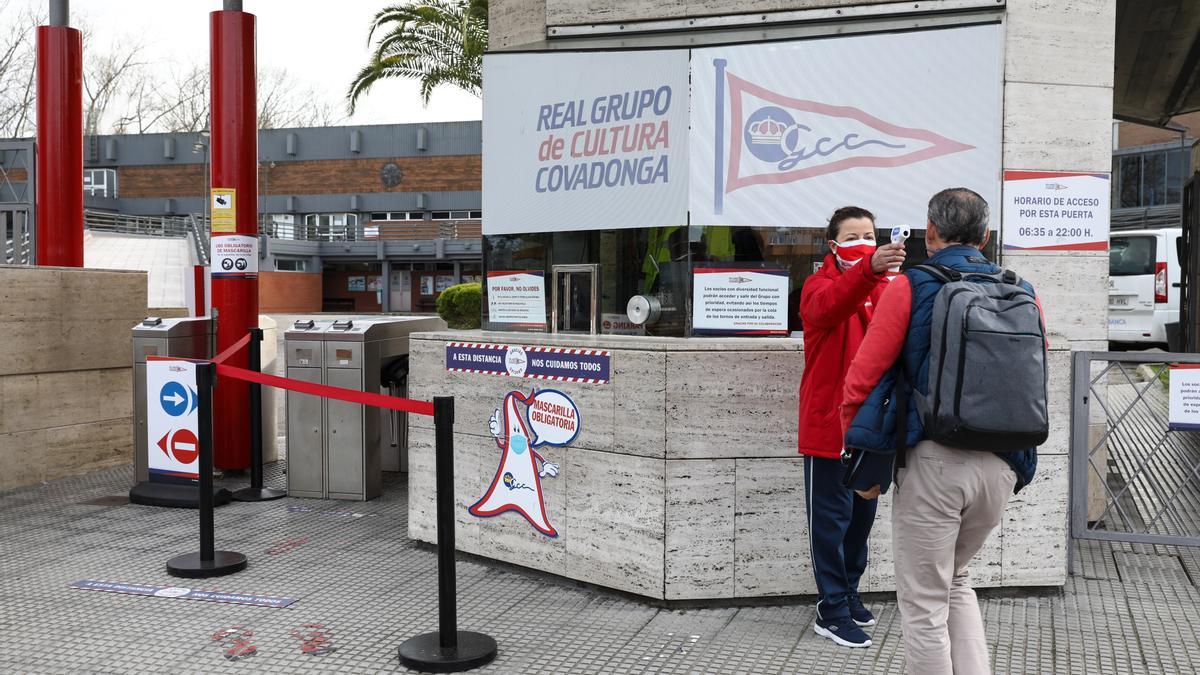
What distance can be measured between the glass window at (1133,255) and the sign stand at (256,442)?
15.3m

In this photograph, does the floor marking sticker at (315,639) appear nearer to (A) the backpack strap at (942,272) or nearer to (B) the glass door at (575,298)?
(B) the glass door at (575,298)

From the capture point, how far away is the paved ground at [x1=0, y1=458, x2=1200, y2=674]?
169 inches

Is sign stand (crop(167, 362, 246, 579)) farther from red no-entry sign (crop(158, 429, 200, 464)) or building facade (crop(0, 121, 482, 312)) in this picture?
building facade (crop(0, 121, 482, 312))

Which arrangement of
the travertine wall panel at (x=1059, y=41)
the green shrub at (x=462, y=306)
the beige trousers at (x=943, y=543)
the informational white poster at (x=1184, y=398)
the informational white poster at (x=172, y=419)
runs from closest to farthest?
the beige trousers at (x=943, y=543)
the travertine wall panel at (x=1059, y=41)
the informational white poster at (x=1184, y=398)
the informational white poster at (x=172, y=419)
the green shrub at (x=462, y=306)

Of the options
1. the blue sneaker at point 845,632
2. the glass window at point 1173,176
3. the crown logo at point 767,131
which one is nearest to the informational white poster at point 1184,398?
the blue sneaker at point 845,632

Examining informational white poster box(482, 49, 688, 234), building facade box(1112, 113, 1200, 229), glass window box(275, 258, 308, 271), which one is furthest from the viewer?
glass window box(275, 258, 308, 271)

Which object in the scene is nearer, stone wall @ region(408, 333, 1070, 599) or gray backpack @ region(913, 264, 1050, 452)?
gray backpack @ region(913, 264, 1050, 452)

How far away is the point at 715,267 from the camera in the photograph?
5645mm

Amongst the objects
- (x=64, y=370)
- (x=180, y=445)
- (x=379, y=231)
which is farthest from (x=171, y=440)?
(x=379, y=231)

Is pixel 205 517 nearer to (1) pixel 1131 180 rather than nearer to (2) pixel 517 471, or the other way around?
(2) pixel 517 471

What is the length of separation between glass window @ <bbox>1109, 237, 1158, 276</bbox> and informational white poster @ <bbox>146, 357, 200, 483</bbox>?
15836mm

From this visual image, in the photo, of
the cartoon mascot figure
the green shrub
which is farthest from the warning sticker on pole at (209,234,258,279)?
the green shrub

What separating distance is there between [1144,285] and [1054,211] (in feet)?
47.0

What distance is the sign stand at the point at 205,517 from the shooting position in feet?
18.4
